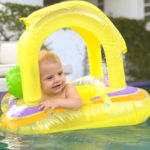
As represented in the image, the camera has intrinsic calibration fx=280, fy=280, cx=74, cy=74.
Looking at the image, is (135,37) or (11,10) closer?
(11,10)

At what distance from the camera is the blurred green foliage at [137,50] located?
8.12m

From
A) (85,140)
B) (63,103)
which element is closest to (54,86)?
(63,103)

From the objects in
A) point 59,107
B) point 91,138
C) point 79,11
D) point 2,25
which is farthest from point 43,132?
point 2,25

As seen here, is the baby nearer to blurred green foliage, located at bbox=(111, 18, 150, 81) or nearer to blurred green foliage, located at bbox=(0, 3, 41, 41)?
blurred green foliage, located at bbox=(0, 3, 41, 41)

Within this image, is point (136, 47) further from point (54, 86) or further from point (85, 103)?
point (54, 86)

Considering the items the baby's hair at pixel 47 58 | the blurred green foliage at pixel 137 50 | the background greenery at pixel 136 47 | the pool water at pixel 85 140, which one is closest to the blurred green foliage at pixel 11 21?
the background greenery at pixel 136 47

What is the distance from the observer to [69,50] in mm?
7219

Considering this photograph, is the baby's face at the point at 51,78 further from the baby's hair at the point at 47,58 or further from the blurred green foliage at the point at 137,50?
the blurred green foliage at the point at 137,50

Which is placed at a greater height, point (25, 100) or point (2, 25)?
point (2, 25)

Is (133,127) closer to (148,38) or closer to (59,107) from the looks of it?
(59,107)

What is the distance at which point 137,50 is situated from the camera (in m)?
8.39

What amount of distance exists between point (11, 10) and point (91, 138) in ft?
16.9

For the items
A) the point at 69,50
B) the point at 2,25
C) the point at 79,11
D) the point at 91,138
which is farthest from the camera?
the point at 69,50

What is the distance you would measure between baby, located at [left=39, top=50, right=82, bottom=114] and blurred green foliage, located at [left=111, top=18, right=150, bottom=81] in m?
5.78
